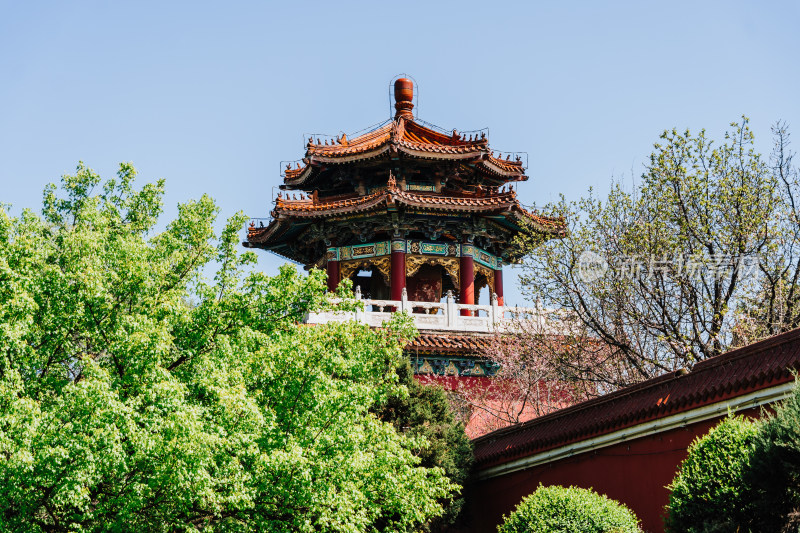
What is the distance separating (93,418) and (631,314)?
850 centimetres

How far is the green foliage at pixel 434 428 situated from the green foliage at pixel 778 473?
5.46m

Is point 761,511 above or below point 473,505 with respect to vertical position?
below

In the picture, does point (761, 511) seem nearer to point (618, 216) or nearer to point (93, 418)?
point (93, 418)

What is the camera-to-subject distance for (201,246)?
437 inches

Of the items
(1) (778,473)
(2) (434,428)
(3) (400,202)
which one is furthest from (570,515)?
(3) (400,202)

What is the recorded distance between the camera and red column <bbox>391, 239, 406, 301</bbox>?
793 inches

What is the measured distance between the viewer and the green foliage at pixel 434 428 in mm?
12211

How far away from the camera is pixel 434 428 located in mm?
12438

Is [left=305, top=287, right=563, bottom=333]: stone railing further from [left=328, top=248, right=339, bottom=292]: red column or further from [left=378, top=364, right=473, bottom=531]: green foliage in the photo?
[left=378, top=364, right=473, bottom=531]: green foliage

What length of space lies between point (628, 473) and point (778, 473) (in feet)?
11.7

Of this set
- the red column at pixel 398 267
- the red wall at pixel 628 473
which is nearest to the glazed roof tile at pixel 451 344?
the red column at pixel 398 267

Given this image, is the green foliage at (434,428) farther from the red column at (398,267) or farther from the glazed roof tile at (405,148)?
the glazed roof tile at (405,148)

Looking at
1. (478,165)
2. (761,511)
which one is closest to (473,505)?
(761,511)

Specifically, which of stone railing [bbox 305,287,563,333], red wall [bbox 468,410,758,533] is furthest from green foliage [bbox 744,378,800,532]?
stone railing [bbox 305,287,563,333]
